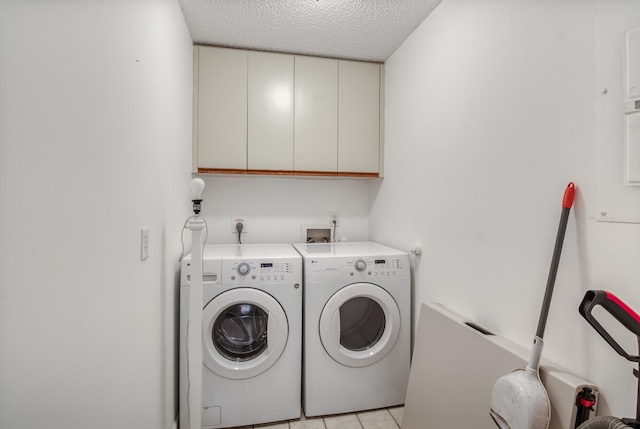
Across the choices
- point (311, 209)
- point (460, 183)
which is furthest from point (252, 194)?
point (460, 183)

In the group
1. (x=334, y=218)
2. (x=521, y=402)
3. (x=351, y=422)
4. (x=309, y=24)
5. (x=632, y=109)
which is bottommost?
(x=351, y=422)

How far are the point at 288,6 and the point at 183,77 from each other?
0.75m

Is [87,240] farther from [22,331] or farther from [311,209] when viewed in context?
[311,209]

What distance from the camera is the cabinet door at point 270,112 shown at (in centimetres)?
209

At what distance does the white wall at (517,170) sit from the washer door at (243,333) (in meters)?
0.91

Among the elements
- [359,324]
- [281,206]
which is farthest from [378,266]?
[281,206]

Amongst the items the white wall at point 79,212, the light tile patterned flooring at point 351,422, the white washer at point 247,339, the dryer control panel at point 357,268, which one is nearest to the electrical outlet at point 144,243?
the white wall at point 79,212

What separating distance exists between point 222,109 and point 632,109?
80.3 inches

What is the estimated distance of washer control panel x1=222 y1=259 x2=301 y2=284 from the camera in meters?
1.61

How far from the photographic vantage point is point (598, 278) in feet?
2.74

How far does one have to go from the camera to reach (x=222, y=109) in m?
2.05

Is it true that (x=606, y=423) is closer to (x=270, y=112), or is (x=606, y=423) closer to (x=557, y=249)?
(x=557, y=249)

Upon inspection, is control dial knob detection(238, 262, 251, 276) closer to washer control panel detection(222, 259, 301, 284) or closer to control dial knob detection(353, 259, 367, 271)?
washer control panel detection(222, 259, 301, 284)

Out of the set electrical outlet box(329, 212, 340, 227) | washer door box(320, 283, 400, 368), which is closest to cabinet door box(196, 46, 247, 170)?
electrical outlet box(329, 212, 340, 227)
